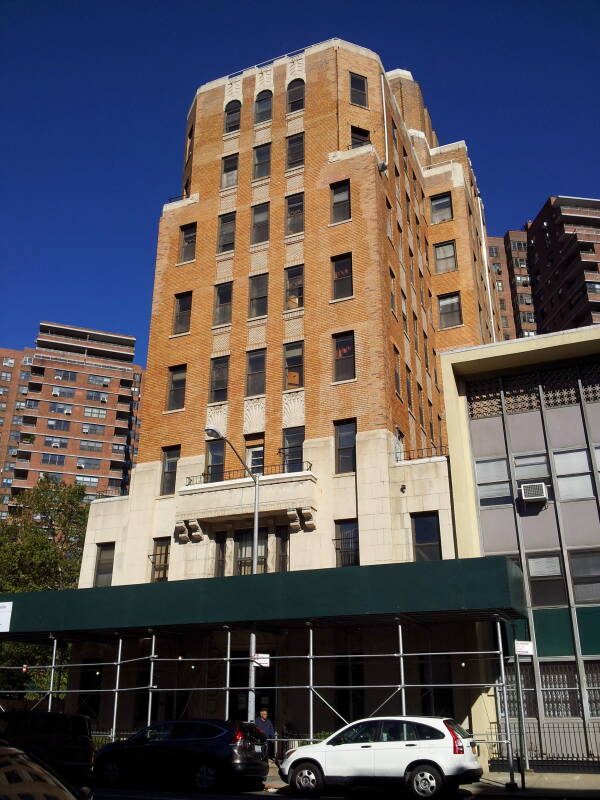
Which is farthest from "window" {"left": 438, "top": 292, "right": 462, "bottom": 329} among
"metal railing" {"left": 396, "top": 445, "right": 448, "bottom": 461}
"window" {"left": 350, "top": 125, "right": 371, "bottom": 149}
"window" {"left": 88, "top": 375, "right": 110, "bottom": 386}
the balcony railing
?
"window" {"left": 88, "top": 375, "right": 110, "bottom": 386}

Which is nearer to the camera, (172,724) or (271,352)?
(172,724)

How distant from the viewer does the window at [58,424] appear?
108m

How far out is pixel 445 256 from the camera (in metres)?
43.4

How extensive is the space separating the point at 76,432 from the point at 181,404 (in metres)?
A: 80.7

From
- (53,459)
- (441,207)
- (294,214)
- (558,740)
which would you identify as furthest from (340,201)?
(53,459)

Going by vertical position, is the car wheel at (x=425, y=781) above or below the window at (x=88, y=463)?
below

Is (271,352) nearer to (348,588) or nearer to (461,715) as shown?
(348,588)

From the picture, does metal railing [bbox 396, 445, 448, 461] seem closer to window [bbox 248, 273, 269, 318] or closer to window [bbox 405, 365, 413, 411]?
window [bbox 405, 365, 413, 411]

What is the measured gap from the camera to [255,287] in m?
33.9

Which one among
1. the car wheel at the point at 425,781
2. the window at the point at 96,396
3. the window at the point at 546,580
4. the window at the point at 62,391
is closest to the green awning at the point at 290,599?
the window at the point at 546,580

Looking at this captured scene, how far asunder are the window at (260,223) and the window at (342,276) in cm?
408

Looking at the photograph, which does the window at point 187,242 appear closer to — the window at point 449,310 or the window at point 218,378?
the window at point 218,378

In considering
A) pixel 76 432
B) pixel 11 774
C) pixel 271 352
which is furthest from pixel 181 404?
pixel 76 432

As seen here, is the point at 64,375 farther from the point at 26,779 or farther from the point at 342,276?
the point at 26,779
